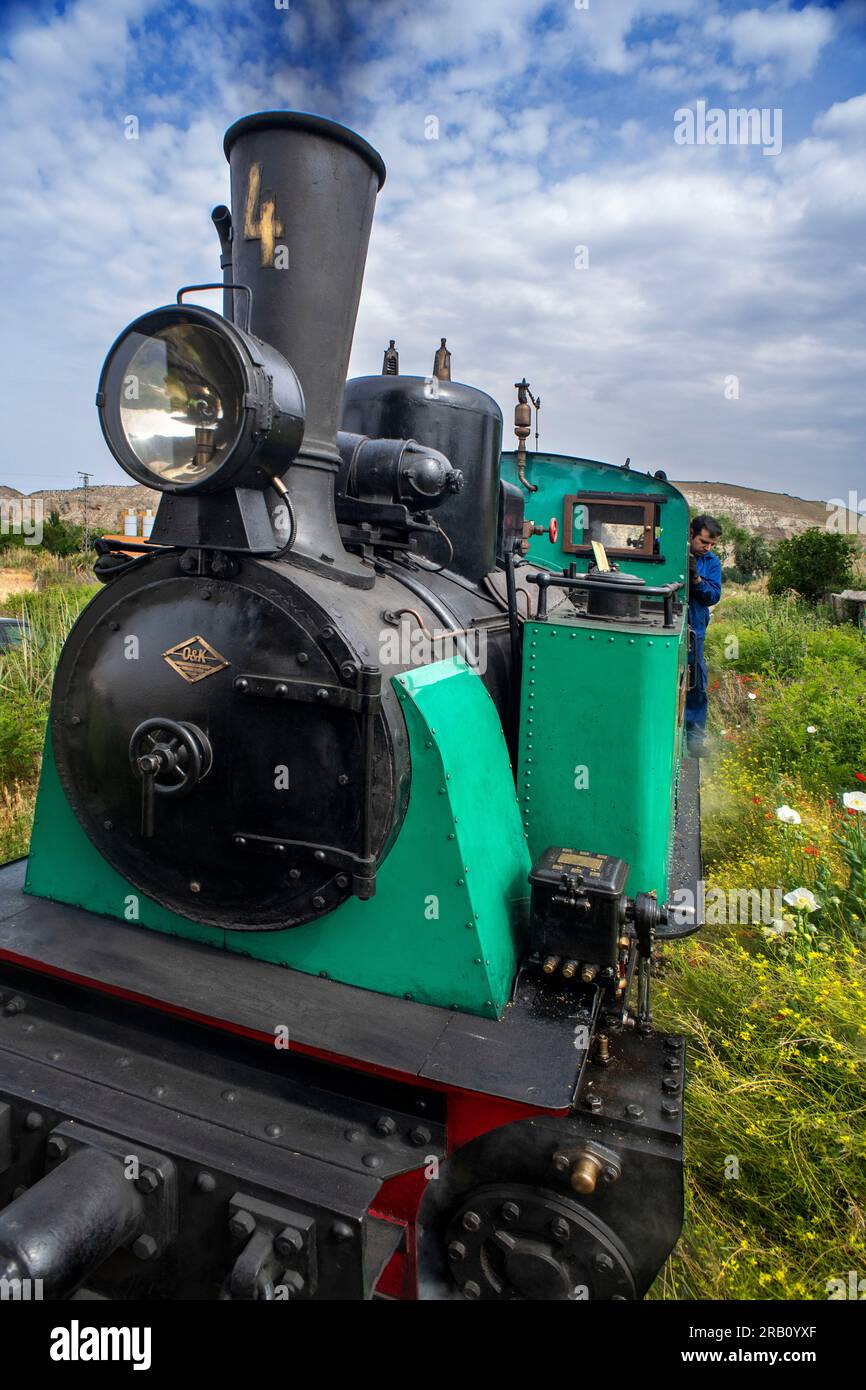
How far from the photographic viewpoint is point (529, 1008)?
7.33 feet

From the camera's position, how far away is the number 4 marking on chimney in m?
2.43

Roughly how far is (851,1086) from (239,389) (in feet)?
10.0

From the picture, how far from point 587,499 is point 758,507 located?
48.9 metres

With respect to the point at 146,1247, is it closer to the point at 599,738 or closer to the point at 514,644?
the point at 599,738

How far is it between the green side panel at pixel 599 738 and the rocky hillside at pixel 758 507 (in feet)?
142

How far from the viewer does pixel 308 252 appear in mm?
2449

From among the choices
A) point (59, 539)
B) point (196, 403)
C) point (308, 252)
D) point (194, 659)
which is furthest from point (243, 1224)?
point (59, 539)

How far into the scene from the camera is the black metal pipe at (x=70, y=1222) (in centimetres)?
157

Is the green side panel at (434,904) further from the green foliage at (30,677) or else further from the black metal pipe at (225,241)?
the green foliage at (30,677)

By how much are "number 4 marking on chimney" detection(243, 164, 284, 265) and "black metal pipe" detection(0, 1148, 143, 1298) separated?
2.40 meters

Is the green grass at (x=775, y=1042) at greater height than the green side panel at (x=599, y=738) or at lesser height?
lesser

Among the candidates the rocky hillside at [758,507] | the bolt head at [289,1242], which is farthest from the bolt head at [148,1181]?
the rocky hillside at [758,507]
